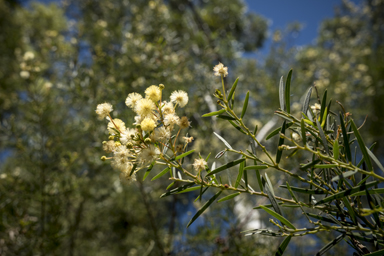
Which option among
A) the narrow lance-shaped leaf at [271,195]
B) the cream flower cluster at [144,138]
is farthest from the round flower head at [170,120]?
the narrow lance-shaped leaf at [271,195]

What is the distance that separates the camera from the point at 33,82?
1.82 metres

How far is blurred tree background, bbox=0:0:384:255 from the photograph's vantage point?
1.61 meters

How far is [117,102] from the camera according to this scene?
1316 millimetres

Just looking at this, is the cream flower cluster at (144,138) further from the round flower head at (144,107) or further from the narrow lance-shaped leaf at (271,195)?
the narrow lance-shaped leaf at (271,195)

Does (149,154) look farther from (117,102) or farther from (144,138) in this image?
(117,102)

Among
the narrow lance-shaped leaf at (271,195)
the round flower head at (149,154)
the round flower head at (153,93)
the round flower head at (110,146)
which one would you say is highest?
the round flower head at (153,93)

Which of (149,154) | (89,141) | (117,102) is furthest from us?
(89,141)

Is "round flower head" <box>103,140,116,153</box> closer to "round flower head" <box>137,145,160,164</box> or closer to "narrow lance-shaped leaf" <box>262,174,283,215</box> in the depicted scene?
"round flower head" <box>137,145,160,164</box>

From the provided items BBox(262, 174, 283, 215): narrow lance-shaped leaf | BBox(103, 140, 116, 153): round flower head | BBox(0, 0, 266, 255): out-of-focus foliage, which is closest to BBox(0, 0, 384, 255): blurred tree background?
BBox(0, 0, 266, 255): out-of-focus foliage

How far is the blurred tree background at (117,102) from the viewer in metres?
1.61

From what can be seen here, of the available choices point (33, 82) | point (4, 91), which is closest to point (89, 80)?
point (33, 82)

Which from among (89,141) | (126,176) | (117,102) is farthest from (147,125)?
(89,141)

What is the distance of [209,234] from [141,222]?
2.10m

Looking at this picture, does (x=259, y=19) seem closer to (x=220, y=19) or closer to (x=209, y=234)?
(x=220, y=19)
